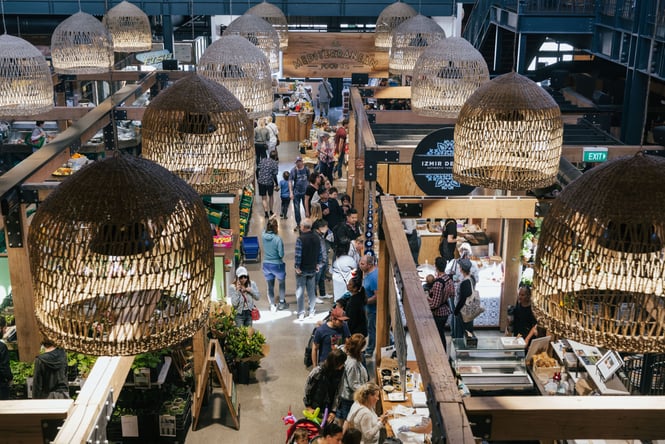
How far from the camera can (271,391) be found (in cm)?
846

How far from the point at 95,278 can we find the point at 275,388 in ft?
19.2

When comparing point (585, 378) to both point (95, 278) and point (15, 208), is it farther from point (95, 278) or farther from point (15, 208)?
point (95, 278)

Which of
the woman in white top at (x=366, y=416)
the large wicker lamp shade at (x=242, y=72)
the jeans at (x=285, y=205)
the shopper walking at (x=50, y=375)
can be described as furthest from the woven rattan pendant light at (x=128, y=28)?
the woman in white top at (x=366, y=416)

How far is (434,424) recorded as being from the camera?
13.0ft

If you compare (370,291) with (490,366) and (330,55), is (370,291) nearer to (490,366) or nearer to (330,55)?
(490,366)

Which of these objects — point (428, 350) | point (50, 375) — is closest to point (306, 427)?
point (50, 375)

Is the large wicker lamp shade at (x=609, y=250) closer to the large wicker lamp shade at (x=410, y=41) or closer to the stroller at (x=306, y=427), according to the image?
the stroller at (x=306, y=427)

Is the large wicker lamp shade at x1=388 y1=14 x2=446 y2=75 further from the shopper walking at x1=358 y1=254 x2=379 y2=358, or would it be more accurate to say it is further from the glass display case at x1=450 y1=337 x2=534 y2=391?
the glass display case at x1=450 y1=337 x2=534 y2=391

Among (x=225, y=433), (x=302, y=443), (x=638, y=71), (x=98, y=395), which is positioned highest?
(x=638, y=71)

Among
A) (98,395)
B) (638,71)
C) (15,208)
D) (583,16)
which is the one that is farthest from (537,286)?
(583,16)

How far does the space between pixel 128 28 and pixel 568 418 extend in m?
9.22

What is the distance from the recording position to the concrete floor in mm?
7691

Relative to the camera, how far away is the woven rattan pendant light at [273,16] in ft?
38.3

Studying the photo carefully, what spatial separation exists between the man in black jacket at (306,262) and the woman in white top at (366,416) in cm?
370
